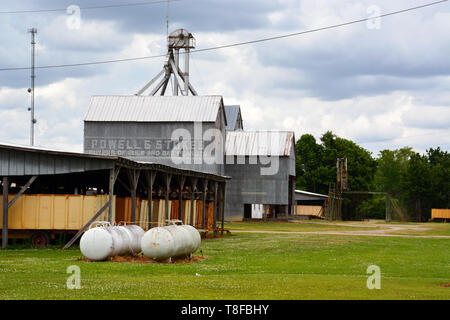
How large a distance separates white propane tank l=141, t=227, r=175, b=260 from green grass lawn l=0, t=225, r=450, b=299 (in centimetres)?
95

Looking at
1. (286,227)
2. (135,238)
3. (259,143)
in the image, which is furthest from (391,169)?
(135,238)

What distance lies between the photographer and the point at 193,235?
3070cm

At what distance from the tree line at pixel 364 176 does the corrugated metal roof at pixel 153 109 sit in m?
33.1

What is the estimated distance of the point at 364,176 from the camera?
121 meters

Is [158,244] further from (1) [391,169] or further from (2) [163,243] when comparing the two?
(1) [391,169]

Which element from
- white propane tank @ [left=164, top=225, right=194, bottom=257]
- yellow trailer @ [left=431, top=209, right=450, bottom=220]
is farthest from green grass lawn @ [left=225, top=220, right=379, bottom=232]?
yellow trailer @ [left=431, top=209, right=450, bottom=220]

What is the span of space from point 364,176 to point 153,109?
55.8m

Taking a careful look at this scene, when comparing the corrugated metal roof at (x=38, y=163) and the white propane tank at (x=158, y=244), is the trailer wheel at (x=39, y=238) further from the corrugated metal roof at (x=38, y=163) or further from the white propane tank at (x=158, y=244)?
the white propane tank at (x=158, y=244)

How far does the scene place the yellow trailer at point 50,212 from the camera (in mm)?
36781

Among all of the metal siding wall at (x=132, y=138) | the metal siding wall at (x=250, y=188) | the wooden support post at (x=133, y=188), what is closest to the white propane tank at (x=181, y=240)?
the wooden support post at (x=133, y=188)
